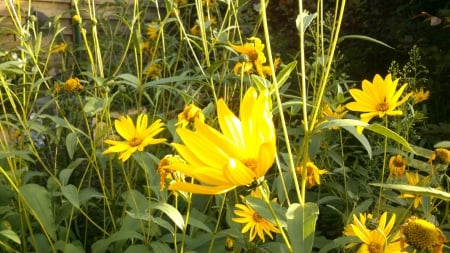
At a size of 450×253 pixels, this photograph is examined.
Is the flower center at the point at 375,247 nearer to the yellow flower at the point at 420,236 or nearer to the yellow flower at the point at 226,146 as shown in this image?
the yellow flower at the point at 420,236

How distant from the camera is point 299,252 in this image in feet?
2.14

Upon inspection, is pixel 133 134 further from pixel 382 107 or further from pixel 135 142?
pixel 382 107

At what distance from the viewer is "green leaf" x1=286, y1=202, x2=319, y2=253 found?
665mm

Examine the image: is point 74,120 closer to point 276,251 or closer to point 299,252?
point 276,251

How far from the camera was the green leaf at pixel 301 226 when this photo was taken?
0.66 meters

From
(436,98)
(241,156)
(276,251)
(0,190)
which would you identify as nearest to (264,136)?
(241,156)

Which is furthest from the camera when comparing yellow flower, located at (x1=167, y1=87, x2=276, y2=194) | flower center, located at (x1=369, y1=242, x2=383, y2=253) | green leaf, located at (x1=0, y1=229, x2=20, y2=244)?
green leaf, located at (x1=0, y1=229, x2=20, y2=244)

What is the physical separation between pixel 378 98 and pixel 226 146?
612mm

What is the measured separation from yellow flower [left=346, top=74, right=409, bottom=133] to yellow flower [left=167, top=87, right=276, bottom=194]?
53 centimetres

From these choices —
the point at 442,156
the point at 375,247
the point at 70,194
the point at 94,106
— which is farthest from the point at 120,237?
the point at 442,156

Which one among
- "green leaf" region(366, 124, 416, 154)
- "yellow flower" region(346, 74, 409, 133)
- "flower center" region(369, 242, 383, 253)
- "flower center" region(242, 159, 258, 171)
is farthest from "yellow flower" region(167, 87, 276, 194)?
"yellow flower" region(346, 74, 409, 133)

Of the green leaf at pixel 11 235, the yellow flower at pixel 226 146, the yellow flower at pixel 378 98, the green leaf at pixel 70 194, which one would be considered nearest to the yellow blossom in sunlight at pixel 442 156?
the yellow flower at pixel 378 98

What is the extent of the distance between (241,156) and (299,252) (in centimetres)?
13

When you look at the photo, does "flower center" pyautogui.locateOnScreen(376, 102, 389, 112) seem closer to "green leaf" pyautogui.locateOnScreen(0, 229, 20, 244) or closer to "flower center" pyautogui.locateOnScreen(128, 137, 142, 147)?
"flower center" pyautogui.locateOnScreen(128, 137, 142, 147)
